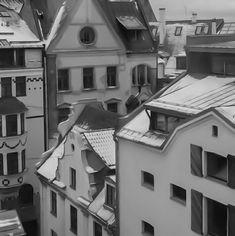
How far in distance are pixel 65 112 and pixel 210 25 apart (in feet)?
92.0

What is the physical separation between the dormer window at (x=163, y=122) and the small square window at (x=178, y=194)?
2.62 meters

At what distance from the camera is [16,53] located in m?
46.0

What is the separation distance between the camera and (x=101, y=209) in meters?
29.7

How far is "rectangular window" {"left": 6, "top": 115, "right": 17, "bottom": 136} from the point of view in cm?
4431

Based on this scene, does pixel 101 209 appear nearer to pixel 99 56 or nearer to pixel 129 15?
pixel 99 56

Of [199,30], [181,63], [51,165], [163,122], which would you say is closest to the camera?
[163,122]

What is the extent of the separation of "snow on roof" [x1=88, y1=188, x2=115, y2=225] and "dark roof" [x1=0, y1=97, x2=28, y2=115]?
54.1ft

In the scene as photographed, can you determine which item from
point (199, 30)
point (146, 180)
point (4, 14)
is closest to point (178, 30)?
point (199, 30)

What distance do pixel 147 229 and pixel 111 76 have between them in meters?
26.4

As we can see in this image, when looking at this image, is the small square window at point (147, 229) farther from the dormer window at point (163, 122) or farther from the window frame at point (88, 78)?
the window frame at point (88, 78)

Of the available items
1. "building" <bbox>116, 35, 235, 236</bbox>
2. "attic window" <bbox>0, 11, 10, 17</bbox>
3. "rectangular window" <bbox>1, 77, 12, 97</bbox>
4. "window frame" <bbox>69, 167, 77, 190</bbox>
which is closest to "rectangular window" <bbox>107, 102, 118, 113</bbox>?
"rectangular window" <bbox>1, 77, 12, 97</bbox>

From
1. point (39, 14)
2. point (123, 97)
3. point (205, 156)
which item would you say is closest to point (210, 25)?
point (123, 97)

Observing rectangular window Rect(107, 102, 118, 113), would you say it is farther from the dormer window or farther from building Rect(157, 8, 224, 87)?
the dormer window

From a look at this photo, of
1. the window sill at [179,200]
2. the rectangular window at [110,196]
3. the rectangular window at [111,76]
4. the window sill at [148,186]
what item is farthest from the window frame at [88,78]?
the window sill at [179,200]
